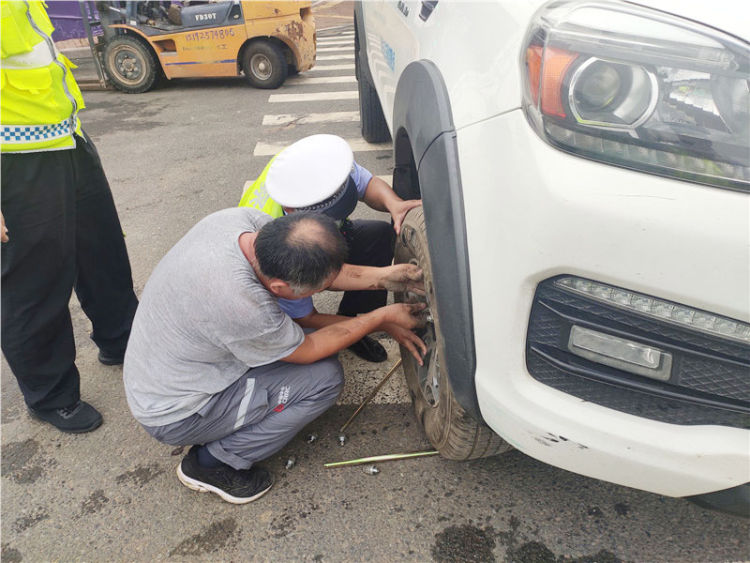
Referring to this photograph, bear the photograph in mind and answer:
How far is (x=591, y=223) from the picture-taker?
1.03 metres

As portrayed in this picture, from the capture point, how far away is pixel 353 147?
518 centimetres

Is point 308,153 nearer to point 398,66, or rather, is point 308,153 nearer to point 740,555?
point 398,66

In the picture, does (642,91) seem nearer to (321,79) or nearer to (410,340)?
(410,340)

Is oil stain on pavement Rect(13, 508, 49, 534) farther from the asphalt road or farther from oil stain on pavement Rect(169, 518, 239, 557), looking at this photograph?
oil stain on pavement Rect(169, 518, 239, 557)

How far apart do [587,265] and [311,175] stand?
4.07 ft

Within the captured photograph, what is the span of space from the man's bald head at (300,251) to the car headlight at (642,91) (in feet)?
2.33

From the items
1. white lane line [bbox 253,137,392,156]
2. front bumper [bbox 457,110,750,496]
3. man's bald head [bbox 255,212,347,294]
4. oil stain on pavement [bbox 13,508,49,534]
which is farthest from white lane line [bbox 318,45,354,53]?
front bumper [bbox 457,110,750,496]

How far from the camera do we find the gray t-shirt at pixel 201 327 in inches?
63.4

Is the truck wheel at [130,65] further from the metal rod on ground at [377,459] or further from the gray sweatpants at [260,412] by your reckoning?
the metal rod on ground at [377,459]

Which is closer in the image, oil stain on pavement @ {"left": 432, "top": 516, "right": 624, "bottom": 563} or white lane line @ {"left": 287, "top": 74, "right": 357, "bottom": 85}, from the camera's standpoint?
oil stain on pavement @ {"left": 432, "top": 516, "right": 624, "bottom": 563}

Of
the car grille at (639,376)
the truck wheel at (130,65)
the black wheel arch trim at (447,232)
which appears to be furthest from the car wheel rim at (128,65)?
the car grille at (639,376)

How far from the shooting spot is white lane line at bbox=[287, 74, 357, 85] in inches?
305

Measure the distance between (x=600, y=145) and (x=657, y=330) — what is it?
379mm

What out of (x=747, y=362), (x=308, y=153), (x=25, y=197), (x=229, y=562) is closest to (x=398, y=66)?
(x=308, y=153)
